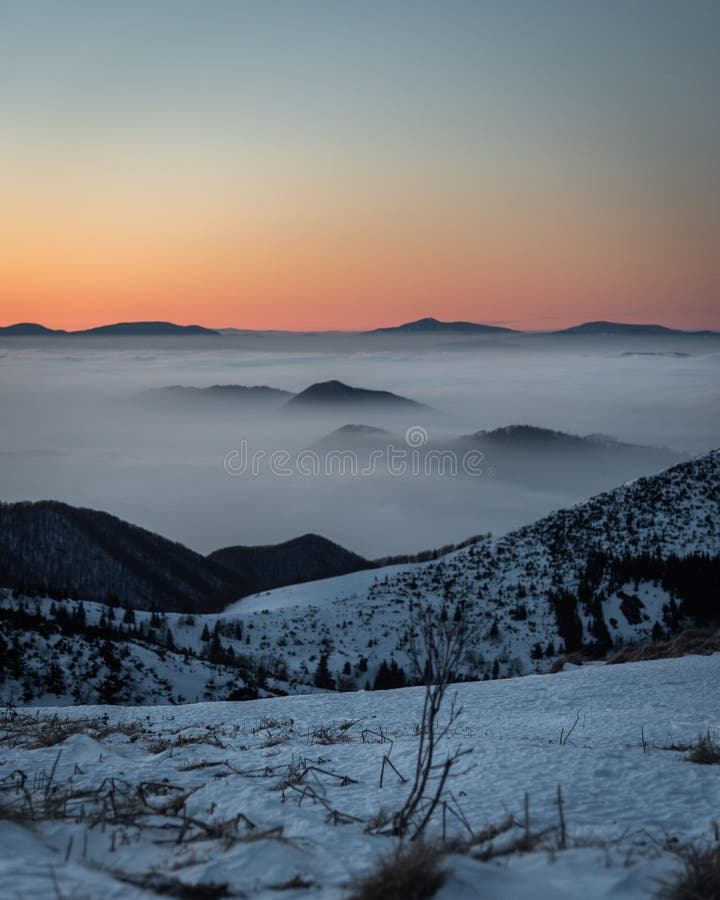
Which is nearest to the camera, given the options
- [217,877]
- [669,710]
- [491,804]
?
[217,877]

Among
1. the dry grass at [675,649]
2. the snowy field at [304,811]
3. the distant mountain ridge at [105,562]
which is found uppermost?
the snowy field at [304,811]

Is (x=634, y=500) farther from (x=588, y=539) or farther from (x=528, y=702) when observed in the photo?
(x=528, y=702)

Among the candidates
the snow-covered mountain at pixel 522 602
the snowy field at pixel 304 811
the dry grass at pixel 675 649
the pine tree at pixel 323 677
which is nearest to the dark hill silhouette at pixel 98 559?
the snow-covered mountain at pixel 522 602

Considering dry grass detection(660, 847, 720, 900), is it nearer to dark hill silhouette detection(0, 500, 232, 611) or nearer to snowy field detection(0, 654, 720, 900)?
snowy field detection(0, 654, 720, 900)

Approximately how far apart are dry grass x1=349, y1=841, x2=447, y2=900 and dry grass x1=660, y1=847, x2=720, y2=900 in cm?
108

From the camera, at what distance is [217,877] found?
11.2 feet

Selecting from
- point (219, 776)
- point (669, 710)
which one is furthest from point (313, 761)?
point (669, 710)

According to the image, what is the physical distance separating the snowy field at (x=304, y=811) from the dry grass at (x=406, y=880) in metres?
0.08

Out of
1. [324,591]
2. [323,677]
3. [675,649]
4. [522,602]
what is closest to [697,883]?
[675,649]

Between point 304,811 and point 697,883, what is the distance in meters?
2.69

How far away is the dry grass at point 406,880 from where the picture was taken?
3.07 metres

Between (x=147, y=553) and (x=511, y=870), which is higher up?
(x=511, y=870)

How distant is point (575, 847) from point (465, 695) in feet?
41.7

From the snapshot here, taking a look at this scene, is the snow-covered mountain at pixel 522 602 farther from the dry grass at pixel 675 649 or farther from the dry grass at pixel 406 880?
the dry grass at pixel 406 880
